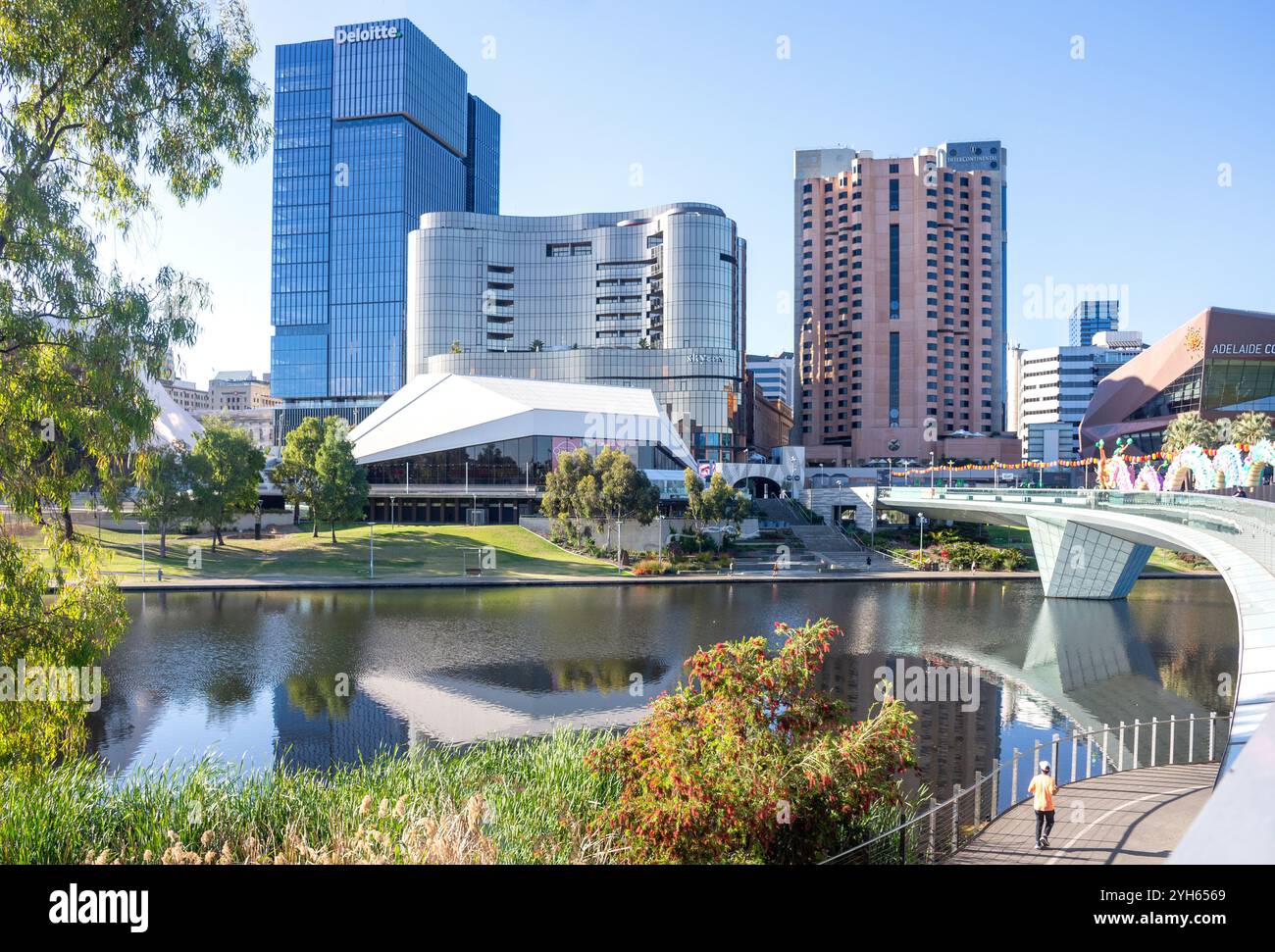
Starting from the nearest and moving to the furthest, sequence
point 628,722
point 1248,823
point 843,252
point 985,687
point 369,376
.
Result: point 1248,823
point 628,722
point 985,687
point 843,252
point 369,376

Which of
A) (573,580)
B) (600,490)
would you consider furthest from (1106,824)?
(600,490)

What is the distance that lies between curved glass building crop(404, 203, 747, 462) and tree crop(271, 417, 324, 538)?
65.5m

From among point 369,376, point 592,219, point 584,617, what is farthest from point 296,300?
point 584,617

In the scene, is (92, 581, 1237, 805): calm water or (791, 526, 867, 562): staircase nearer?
(92, 581, 1237, 805): calm water

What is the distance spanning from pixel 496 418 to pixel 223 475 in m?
26.7

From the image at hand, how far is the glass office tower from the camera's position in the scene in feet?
559

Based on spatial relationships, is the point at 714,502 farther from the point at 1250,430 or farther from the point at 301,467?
the point at 1250,430

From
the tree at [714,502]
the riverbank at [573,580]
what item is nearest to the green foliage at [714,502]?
the tree at [714,502]

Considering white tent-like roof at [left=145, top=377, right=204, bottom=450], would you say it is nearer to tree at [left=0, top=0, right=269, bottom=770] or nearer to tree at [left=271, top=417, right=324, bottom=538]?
tree at [left=271, top=417, right=324, bottom=538]

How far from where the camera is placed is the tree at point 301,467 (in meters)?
64.2

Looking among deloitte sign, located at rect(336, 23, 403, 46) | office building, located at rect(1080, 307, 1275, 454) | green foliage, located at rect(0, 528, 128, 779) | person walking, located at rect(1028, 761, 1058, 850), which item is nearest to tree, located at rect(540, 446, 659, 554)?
person walking, located at rect(1028, 761, 1058, 850)
